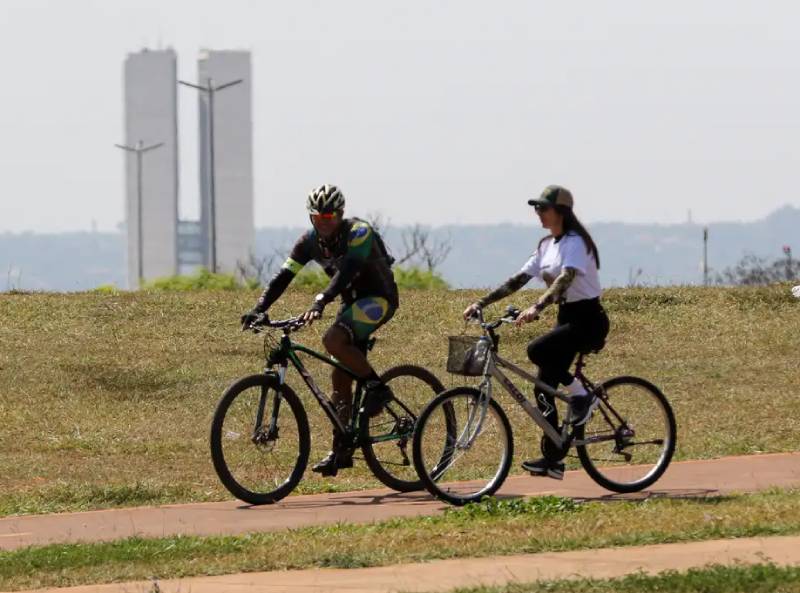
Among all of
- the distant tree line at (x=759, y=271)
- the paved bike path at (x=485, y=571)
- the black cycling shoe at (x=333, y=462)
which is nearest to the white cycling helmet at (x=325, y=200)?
the black cycling shoe at (x=333, y=462)

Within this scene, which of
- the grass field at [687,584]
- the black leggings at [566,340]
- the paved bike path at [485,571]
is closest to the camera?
the grass field at [687,584]

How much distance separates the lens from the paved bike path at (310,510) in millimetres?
10094

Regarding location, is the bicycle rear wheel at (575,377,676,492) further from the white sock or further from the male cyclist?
the male cyclist

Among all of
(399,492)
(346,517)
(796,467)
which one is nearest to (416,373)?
(399,492)

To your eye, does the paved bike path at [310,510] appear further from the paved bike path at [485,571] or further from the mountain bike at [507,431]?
the paved bike path at [485,571]

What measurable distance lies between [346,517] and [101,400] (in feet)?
23.7

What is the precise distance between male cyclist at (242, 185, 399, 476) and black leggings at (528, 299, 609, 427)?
1.03 meters

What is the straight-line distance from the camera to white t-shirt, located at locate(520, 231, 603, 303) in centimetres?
1044

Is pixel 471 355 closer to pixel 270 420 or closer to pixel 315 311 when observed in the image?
pixel 315 311

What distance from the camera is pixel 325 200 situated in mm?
10859

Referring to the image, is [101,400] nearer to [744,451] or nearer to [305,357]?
[305,357]

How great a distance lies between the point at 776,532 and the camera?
29.3 feet

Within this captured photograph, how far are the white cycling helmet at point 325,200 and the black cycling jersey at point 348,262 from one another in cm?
16

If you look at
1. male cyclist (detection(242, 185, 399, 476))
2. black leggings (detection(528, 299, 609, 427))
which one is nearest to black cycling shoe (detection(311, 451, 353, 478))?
male cyclist (detection(242, 185, 399, 476))
